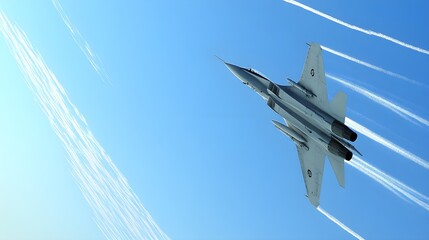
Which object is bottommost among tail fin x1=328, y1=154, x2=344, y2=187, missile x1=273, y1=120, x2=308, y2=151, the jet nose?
tail fin x1=328, y1=154, x2=344, y2=187

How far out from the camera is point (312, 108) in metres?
44.5

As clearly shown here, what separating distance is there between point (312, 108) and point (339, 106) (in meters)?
2.76

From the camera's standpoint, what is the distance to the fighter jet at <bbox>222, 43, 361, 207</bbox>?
4293 centimetres

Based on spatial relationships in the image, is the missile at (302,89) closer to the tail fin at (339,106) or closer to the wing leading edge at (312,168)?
the tail fin at (339,106)

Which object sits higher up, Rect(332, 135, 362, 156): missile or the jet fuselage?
the jet fuselage

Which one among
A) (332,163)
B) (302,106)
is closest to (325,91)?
(302,106)

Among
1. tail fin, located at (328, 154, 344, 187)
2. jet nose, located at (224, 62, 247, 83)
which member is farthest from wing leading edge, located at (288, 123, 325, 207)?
jet nose, located at (224, 62, 247, 83)

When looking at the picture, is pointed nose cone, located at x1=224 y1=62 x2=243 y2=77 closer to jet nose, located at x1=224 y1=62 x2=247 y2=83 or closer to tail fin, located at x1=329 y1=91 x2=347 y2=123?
jet nose, located at x1=224 y1=62 x2=247 y2=83

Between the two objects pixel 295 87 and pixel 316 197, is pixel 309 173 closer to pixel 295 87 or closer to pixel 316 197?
pixel 316 197

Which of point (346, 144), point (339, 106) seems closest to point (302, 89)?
point (339, 106)

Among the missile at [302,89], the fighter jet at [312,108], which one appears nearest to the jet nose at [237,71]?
the fighter jet at [312,108]

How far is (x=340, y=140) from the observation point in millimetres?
→ 44750

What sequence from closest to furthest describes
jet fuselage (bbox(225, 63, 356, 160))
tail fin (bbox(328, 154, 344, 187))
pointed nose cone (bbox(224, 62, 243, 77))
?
jet fuselage (bbox(225, 63, 356, 160)) < tail fin (bbox(328, 154, 344, 187)) < pointed nose cone (bbox(224, 62, 243, 77))

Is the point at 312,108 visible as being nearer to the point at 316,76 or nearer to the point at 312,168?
the point at 316,76
